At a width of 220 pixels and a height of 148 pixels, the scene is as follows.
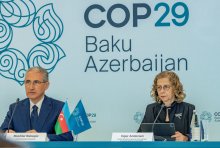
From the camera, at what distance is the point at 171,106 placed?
3.17m

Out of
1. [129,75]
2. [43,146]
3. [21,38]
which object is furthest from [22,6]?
[43,146]

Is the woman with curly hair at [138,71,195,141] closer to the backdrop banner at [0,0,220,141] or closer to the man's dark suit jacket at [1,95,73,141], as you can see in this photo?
the backdrop banner at [0,0,220,141]

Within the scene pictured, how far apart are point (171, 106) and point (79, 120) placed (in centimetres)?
104

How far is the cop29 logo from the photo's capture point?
4051 mm

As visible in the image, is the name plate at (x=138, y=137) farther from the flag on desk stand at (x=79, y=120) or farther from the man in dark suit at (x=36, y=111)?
the man in dark suit at (x=36, y=111)

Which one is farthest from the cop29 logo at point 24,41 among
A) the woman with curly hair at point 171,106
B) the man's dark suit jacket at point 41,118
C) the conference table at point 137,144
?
the conference table at point 137,144

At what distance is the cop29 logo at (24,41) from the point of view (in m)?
4.05

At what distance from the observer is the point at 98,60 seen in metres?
4.00

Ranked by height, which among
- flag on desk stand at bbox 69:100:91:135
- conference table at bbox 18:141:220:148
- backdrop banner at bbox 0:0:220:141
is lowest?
conference table at bbox 18:141:220:148

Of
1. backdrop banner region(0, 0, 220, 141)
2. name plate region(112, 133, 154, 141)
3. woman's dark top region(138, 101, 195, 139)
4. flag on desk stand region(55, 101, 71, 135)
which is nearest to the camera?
name plate region(112, 133, 154, 141)

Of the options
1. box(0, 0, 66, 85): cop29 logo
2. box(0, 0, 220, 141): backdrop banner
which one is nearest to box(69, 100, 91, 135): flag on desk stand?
box(0, 0, 220, 141): backdrop banner

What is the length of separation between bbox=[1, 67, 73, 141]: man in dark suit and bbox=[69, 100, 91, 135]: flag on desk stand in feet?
1.12

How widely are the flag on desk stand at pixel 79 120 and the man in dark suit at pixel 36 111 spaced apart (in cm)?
34

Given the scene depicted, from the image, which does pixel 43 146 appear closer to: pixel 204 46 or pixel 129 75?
pixel 129 75
